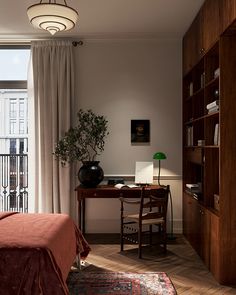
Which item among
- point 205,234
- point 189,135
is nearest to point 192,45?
point 189,135

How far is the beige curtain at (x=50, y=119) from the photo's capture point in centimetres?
496

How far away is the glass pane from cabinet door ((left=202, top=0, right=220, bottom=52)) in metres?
2.67

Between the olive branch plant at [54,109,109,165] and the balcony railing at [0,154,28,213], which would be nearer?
the olive branch plant at [54,109,109,165]

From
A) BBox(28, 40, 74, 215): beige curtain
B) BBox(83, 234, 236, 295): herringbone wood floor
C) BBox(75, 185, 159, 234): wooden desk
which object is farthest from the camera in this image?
BBox(28, 40, 74, 215): beige curtain

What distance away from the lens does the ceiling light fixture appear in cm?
296

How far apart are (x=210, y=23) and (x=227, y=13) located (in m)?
0.60

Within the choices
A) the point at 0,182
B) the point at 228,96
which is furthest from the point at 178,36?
the point at 0,182

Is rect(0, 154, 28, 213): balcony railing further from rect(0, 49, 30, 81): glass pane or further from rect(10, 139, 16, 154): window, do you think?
rect(0, 49, 30, 81): glass pane

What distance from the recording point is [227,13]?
2.96m

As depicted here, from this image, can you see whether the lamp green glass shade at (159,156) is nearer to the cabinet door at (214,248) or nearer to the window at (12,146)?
the cabinet door at (214,248)

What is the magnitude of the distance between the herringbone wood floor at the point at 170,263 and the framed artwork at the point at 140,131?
1441 millimetres

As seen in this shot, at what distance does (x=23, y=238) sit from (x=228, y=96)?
6.89 feet

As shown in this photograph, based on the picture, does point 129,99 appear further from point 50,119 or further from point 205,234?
point 205,234

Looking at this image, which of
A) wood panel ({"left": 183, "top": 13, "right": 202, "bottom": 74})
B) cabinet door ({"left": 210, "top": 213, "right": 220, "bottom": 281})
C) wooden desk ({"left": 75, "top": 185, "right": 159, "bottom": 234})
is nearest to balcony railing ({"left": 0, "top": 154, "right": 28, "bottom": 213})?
wooden desk ({"left": 75, "top": 185, "right": 159, "bottom": 234})
